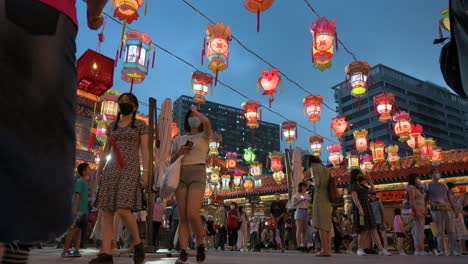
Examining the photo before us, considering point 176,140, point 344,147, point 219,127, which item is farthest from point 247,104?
point 219,127

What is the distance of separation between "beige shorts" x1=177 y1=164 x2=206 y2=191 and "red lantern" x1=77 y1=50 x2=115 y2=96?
8012 mm

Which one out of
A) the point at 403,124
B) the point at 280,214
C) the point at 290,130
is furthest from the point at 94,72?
the point at 403,124

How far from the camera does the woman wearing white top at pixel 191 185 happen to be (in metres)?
4.46

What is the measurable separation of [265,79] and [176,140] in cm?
1218

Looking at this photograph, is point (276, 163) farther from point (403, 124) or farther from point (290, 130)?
point (403, 124)

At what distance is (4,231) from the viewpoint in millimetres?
1188

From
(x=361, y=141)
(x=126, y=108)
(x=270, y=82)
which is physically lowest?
(x=126, y=108)

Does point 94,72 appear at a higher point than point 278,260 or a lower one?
higher

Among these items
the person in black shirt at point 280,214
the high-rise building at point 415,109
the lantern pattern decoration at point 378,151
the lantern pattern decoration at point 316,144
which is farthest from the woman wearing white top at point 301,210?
the high-rise building at point 415,109

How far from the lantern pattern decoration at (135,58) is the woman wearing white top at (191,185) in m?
7.93

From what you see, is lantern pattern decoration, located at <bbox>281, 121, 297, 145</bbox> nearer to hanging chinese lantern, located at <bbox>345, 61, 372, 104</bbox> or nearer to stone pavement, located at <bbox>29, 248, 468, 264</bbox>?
hanging chinese lantern, located at <bbox>345, 61, 372, 104</bbox>

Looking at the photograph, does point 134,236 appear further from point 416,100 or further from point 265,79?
point 416,100

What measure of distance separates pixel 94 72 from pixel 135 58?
4.46ft

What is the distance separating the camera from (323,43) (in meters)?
13.3
